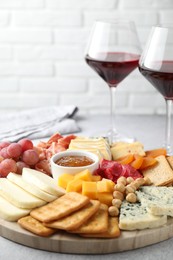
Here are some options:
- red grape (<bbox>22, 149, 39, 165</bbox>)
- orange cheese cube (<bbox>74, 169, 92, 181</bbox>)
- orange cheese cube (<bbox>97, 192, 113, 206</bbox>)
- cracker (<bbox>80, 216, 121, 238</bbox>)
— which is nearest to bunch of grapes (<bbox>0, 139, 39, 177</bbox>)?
red grape (<bbox>22, 149, 39, 165</bbox>)

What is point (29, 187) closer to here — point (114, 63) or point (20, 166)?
point (20, 166)

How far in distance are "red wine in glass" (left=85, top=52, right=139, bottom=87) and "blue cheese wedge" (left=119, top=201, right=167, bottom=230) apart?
0.68 metres

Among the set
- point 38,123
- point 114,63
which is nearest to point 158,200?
point 114,63

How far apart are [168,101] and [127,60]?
23 centimetres

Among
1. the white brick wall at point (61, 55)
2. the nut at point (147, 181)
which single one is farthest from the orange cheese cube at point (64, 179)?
the white brick wall at point (61, 55)

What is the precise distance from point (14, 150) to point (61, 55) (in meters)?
1.17

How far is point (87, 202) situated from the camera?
4.68ft

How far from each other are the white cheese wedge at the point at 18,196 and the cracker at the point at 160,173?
365mm

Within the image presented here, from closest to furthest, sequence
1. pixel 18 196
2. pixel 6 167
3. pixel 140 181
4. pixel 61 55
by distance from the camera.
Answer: pixel 18 196 < pixel 140 181 < pixel 6 167 < pixel 61 55

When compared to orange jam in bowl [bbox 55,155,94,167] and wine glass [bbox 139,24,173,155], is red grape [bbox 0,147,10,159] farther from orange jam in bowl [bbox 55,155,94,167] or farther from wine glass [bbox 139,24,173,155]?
wine glass [bbox 139,24,173,155]

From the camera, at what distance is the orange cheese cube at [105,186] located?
1518 millimetres

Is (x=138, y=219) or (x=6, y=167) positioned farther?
(x=6, y=167)

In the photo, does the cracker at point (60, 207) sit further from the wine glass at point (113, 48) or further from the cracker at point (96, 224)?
the wine glass at point (113, 48)

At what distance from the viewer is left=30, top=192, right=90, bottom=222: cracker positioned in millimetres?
1381
